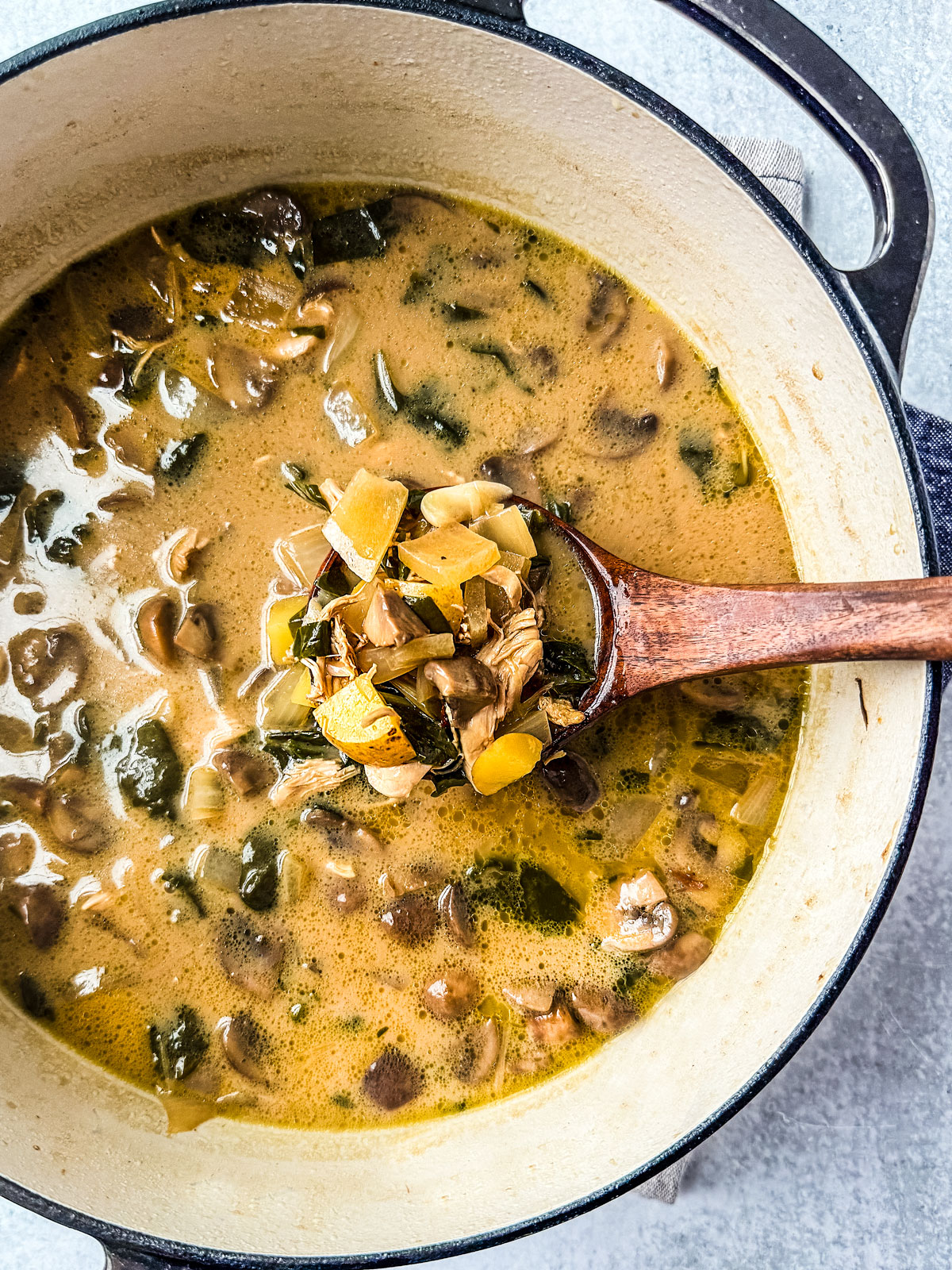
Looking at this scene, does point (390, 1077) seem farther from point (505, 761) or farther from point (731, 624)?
→ point (731, 624)

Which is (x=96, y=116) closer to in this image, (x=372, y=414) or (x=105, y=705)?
(x=372, y=414)

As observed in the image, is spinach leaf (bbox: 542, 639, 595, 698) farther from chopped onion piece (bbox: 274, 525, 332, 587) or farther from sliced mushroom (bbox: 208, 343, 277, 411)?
sliced mushroom (bbox: 208, 343, 277, 411)

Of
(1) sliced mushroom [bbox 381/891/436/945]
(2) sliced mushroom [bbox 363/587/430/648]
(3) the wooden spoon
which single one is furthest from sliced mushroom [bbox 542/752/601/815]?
(2) sliced mushroom [bbox 363/587/430/648]

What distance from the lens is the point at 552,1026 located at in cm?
199

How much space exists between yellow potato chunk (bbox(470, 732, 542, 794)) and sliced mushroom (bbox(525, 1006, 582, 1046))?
55 cm

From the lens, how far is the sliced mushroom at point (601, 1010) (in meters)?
1.99

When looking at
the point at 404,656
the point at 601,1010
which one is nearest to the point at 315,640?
the point at 404,656

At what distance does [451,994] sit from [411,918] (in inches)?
7.1

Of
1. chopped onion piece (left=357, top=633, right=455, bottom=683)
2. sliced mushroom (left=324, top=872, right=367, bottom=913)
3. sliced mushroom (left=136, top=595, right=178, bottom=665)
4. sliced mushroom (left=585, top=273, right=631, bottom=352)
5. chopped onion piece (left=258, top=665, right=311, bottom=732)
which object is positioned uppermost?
sliced mushroom (left=585, top=273, right=631, bottom=352)

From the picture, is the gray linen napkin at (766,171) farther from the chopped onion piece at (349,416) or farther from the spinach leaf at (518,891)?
the chopped onion piece at (349,416)

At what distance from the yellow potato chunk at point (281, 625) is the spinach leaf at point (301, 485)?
196 millimetres

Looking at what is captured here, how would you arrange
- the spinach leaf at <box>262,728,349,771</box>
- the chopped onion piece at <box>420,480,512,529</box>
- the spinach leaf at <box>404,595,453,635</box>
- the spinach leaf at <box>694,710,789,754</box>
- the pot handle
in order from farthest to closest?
the spinach leaf at <box>694,710,789,754</box> → the spinach leaf at <box>262,728,349,771</box> → the chopped onion piece at <box>420,480,512,529</box> → the spinach leaf at <box>404,595,453,635</box> → the pot handle

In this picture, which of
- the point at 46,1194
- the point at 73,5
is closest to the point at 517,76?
the point at 73,5

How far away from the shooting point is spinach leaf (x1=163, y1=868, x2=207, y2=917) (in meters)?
1.96
